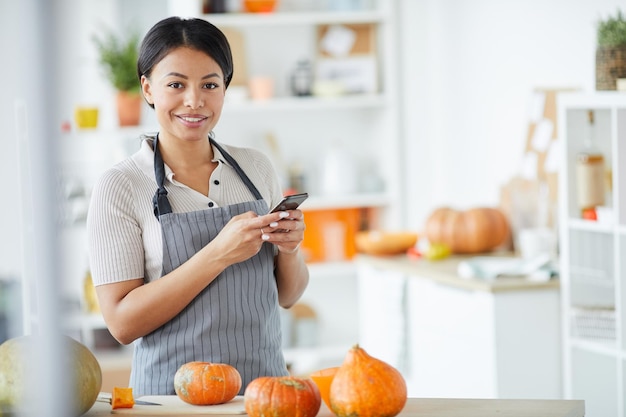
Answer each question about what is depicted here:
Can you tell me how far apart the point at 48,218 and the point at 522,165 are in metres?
3.82

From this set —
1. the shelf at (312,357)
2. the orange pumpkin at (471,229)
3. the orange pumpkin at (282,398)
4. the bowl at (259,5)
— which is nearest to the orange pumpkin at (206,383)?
the orange pumpkin at (282,398)

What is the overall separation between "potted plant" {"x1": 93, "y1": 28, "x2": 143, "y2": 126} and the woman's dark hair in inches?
111

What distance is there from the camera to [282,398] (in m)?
1.46

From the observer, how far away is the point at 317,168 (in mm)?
5141

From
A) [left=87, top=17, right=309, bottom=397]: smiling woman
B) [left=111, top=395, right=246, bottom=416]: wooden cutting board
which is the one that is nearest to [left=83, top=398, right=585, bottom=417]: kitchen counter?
[left=111, top=395, right=246, bottom=416]: wooden cutting board

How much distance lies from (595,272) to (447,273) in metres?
0.63

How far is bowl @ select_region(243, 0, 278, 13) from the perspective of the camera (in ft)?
15.8

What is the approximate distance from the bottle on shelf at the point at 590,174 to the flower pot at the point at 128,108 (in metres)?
2.41

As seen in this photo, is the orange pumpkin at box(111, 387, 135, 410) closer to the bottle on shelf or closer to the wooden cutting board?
the wooden cutting board

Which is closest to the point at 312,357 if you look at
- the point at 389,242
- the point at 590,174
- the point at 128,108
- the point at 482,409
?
the point at 389,242

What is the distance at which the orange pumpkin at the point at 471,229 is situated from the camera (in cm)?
403

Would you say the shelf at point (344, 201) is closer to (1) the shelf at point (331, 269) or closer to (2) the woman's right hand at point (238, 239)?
(1) the shelf at point (331, 269)

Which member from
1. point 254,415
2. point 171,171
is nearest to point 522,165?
point 171,171

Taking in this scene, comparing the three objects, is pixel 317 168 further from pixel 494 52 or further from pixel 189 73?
pixel 189 73
